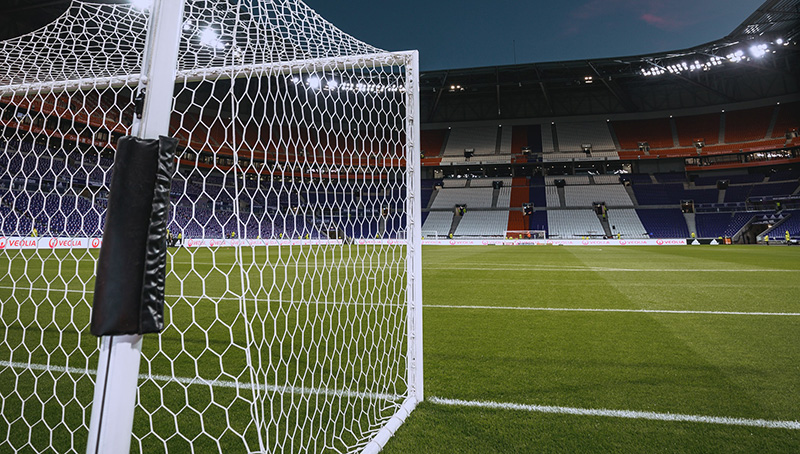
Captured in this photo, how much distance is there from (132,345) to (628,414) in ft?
6.57

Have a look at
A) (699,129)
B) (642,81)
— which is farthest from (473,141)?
(699,129)

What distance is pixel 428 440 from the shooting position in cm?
159

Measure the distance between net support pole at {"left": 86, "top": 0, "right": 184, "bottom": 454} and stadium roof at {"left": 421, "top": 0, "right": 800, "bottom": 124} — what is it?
26.4m

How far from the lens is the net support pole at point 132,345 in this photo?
76cm

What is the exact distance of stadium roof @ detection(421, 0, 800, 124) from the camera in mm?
20953

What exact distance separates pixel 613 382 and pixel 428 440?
4.04ft

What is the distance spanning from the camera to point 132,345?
0.79 metres

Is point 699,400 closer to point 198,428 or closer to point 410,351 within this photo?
point 410,351

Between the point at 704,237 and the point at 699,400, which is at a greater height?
the point at 704,237

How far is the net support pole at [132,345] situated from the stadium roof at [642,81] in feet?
86.5

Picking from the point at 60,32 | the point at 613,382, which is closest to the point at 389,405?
the point at 613,382

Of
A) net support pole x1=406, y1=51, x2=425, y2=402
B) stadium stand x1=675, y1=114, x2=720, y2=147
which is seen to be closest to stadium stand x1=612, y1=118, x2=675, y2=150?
stadium stand x1=675, y1=114, x2=720, y2=147

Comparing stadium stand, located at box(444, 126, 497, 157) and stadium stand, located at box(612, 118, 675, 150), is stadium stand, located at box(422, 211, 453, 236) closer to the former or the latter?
stadium stand, located at box(444, 126, 497, 157)

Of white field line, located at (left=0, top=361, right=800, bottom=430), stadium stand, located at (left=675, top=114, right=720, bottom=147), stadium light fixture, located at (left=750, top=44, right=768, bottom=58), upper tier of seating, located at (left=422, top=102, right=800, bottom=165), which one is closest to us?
white field line, located at (left=0, top=361, right=800, bottom=430)
